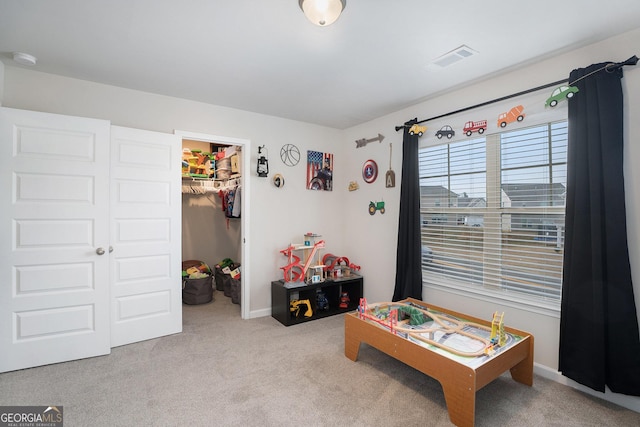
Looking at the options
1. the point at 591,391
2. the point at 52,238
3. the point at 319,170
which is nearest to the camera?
the point at 591,391

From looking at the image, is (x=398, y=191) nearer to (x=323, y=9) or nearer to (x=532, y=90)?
(x=532, y=90)

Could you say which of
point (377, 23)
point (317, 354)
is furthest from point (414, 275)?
point (377, 23)

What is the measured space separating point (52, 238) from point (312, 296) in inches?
103

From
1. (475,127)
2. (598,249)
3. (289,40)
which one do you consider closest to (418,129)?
(475,127)

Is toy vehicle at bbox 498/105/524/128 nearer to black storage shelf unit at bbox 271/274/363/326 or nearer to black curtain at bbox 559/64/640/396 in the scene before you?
black curtain at bbox 559/64/640/396

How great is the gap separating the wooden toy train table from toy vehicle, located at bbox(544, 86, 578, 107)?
177 cm

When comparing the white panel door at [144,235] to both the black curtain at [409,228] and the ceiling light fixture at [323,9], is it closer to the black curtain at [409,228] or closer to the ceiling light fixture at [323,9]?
the ceiling light fixture at [323,9]

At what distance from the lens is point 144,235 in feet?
9.96

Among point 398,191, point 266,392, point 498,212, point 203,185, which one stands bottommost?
point 266,392

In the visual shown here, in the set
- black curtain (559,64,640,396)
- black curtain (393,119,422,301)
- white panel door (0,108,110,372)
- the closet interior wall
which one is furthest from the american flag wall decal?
black curtain (559,64,640,396)

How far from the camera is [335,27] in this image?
6.49 ft

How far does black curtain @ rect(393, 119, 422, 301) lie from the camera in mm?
3301

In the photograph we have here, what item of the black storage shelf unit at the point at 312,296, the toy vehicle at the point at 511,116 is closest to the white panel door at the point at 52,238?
the black storage shelf unit at the point at 312,296

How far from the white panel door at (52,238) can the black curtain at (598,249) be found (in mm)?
3797
